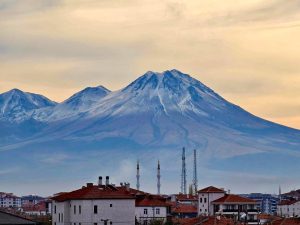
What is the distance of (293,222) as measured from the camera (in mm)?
81938

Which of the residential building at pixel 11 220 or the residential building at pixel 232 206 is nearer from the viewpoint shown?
the residential building at pixel 11 220

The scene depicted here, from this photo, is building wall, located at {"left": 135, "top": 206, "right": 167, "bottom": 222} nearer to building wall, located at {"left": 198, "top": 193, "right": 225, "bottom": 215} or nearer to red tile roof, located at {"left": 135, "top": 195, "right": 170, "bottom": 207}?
red tile roof, located at {"left": 135, "top": 195, "right": 170, "bottom": 207}

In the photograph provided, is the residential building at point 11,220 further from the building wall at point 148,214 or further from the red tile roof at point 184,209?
the red tile roof at point 184,209

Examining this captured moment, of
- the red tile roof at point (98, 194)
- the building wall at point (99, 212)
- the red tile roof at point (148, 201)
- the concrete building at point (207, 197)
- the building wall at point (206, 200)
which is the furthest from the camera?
the concrete building at point (207, 197)

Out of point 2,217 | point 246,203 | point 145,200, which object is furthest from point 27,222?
point 246,203

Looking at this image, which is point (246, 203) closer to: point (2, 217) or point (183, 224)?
point (183, 224)

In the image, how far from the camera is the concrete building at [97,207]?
88.7 m

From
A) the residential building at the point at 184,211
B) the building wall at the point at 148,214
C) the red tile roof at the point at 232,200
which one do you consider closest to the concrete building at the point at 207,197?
the residential building at the point at 184,211

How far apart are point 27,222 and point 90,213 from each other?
75.2 feet

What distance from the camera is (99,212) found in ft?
292

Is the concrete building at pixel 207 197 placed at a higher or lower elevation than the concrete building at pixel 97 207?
higher

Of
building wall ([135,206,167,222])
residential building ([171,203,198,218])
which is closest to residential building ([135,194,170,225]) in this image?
building wall ([135,206,167,222])

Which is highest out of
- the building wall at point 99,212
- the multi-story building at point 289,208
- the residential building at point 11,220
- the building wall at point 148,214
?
the multi-story building at point 289,208

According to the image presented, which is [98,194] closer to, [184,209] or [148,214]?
[148,214]
